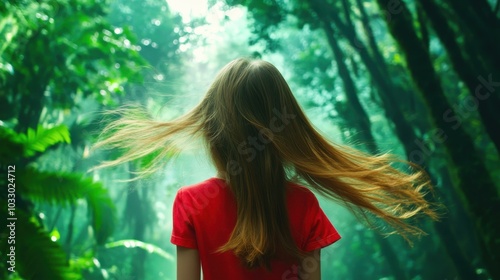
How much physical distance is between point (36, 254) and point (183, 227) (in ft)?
10.4

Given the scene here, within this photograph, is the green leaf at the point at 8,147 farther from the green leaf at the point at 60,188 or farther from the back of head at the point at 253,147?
the back of head at the point at 253,147

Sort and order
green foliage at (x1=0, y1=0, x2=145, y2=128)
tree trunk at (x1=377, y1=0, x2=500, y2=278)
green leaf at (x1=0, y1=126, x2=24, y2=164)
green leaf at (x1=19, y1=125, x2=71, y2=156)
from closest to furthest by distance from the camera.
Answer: tree trunk at (x1=377, y1=0, x2=500, y2=278) → green leaf at (x1=0, y1=126, x2=24, y2=164) → green leaf at (x1=19, y1=125, x2=71, y2=156) → green foliage at (x1=0, y1=0, x2=145, y2=128)

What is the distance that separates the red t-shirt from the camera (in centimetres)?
123

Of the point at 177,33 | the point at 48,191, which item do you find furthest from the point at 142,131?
the point at 177,33

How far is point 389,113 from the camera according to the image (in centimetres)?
680

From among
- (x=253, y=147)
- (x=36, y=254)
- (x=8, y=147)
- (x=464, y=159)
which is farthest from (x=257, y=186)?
(x=8, y=147)

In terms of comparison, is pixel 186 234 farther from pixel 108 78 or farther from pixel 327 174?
pixel 108 78

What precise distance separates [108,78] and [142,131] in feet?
16.4

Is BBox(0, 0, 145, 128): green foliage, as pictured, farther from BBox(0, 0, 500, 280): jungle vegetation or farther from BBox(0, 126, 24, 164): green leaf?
BBox(0, 126, 24, 164): green leaf

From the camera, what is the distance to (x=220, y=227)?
1234mm

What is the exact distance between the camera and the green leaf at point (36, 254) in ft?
12.9

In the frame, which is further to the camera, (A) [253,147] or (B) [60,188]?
(B) [60,188]

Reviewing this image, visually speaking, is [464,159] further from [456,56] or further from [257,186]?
[257,186]

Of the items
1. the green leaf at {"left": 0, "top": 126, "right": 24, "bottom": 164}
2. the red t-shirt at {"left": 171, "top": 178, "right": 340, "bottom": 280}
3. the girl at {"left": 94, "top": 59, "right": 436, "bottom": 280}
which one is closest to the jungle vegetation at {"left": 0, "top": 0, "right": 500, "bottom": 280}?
the green leaf at {"left": 0, "top": 126, "right": 24, "bottom": 164}
